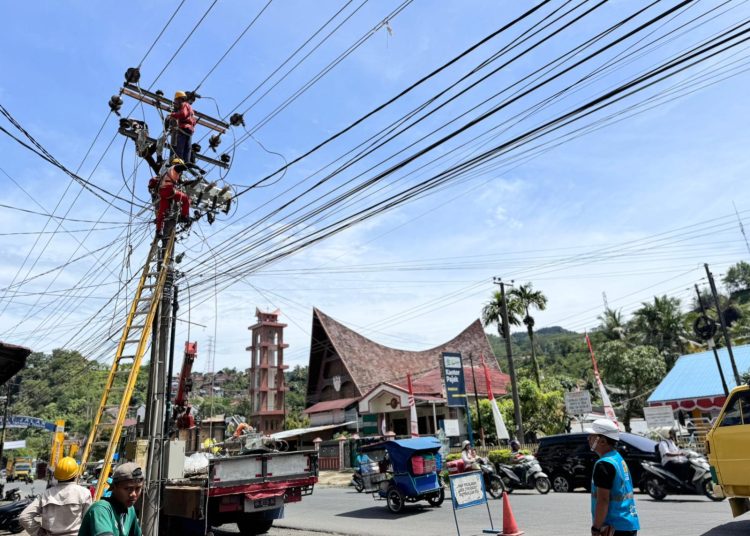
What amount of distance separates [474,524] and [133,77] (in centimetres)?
1201

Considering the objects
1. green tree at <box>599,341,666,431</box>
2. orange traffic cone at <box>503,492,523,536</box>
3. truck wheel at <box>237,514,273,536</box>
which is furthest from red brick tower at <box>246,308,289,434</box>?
orange traffic cone at <box>503,492,523,536</box>

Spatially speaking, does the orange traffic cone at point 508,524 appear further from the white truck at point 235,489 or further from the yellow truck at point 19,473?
the yellow truck at point 19,473

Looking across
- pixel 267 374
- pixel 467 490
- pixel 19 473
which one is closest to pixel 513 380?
pixel 467 490

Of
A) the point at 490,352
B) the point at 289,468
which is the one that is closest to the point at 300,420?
the point at 490,352

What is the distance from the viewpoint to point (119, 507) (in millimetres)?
3529

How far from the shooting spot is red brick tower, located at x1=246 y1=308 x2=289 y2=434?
4419 cm

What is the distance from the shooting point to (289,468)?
10.1 m

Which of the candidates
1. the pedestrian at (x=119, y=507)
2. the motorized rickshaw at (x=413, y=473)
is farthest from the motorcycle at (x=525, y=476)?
the pedestrian at (x=119, y=507)

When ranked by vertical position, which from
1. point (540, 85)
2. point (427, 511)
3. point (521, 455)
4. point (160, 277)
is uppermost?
point (540, 85)

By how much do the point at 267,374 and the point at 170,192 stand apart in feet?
114

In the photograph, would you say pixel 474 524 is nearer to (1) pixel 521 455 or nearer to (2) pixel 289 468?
(2) pixel 289 468

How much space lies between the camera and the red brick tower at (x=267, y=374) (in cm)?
4419

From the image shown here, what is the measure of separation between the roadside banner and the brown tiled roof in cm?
2481

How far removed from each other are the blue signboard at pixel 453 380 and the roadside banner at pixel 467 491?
48.4 feet
